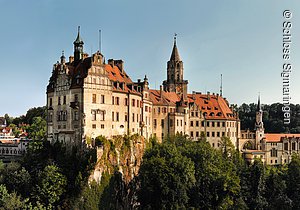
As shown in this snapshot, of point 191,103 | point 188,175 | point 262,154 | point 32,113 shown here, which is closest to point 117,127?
point 188,175

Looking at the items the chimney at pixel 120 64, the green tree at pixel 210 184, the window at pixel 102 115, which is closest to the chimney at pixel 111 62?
the chimney at pixel 120 64

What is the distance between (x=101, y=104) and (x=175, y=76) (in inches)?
1542

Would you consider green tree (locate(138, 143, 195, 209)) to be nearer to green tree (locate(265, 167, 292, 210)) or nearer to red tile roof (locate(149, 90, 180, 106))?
red tile roof (locate(149, 90, 180, 106))

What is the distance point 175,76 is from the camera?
327 feet

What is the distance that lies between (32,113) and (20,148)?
6504 cm

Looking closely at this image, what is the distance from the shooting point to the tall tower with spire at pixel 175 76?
98.6m

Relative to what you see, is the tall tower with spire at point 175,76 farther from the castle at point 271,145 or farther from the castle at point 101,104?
the castle at point 271,145

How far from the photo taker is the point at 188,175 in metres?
64.0

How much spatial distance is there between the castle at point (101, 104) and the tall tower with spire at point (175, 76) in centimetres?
1173

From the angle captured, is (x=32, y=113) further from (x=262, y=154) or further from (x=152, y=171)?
(x=152, y=171)

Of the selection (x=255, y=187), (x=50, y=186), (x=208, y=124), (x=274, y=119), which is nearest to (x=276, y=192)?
(x=255, y=187)

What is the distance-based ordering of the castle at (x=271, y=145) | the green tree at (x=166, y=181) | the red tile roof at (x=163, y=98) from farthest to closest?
the castle at (x=271, y=145)
the red tile roof at (x=163, y=98)
the green tree at (x=166, y=181)

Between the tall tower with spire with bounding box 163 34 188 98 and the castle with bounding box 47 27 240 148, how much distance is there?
11.7m

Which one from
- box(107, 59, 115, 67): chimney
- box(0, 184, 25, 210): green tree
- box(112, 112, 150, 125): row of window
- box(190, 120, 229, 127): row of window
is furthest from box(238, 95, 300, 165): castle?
box(0, 184, 25, 210): green tree
